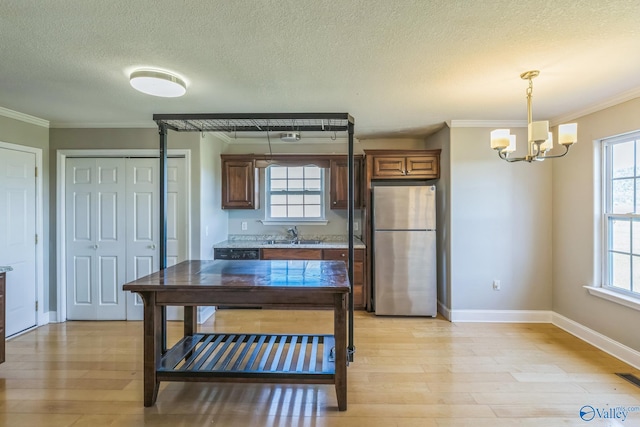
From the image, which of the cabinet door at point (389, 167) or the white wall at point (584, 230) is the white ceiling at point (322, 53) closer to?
the white wall at point (584, 230)

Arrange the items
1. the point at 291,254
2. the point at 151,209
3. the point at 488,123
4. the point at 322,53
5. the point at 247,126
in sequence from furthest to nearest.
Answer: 1. the point at 291,254
2. the point at 151,209
3. the point at 488,123
4. the point at 247,126
5. the point at 322,53

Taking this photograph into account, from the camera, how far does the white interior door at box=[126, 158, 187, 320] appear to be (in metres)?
3.73

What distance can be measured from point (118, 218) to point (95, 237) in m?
0.36

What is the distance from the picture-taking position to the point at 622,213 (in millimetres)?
2898

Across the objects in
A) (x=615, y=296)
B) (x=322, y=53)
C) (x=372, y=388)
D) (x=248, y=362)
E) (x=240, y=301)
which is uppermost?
(x=322, y=53)

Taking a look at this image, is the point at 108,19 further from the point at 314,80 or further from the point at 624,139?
the point at 624,139

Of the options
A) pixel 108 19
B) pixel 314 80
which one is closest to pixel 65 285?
pixel 108 19

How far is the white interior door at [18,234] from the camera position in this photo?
3227 millimetres

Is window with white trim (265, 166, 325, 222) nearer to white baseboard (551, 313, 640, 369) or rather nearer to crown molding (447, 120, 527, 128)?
crown molding (447, 120, 527, 128)

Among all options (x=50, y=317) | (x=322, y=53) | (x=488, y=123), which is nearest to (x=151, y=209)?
(x=50, y=317)

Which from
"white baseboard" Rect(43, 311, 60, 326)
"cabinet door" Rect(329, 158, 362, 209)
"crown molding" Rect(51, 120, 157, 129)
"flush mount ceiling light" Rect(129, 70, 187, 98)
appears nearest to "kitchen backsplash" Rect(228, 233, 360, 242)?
"cabinet door" Rect(329, 158, 362, 209)

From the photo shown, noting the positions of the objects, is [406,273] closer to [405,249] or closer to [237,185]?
[405,249]

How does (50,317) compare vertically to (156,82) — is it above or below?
below

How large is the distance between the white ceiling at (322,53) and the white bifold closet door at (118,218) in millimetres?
802
